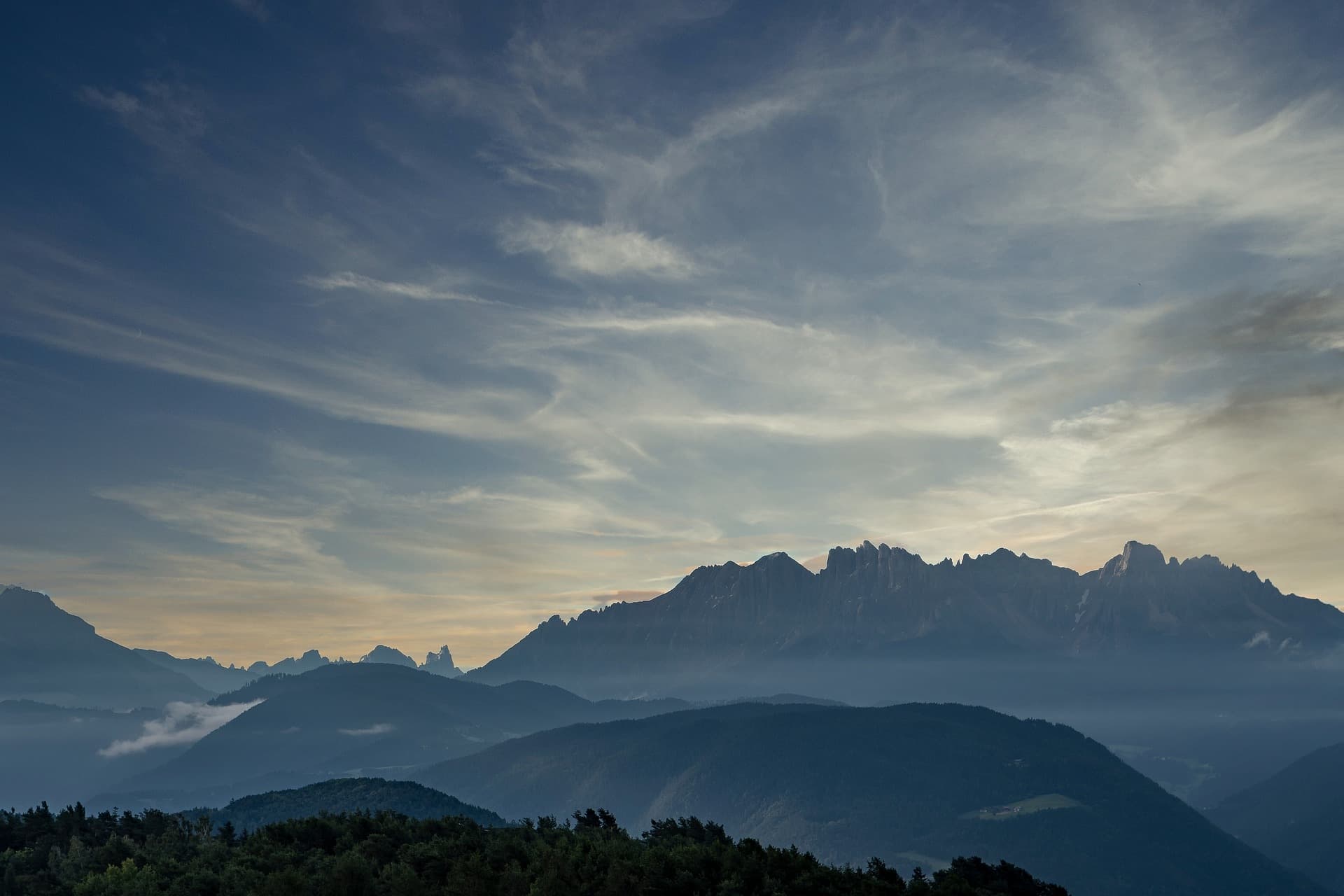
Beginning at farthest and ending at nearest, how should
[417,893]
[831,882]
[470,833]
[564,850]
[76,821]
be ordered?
1. [76,821]
2. [470,833]
3. [564,850]
4. [831,882]
5. [417,893]


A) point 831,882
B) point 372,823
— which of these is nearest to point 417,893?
point 831,882

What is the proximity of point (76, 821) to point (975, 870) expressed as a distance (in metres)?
156

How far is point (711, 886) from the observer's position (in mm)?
130750

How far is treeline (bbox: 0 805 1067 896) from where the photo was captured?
422ft

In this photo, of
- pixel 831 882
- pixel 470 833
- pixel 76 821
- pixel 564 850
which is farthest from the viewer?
pixel 76 821

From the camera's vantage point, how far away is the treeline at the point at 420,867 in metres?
129

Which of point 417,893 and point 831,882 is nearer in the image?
point 417,893

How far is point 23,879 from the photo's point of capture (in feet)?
466

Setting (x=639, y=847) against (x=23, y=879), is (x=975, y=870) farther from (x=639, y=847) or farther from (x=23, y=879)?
(x=23, y=879)

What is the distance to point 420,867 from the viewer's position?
14688 centimetres

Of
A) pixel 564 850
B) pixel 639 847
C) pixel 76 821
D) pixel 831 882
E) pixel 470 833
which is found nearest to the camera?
pixel 831 882

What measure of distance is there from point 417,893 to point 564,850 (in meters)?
27.0

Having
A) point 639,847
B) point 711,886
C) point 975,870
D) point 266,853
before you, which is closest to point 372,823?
point 266,853

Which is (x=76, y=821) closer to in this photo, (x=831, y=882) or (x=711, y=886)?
(x=711, y=886)
